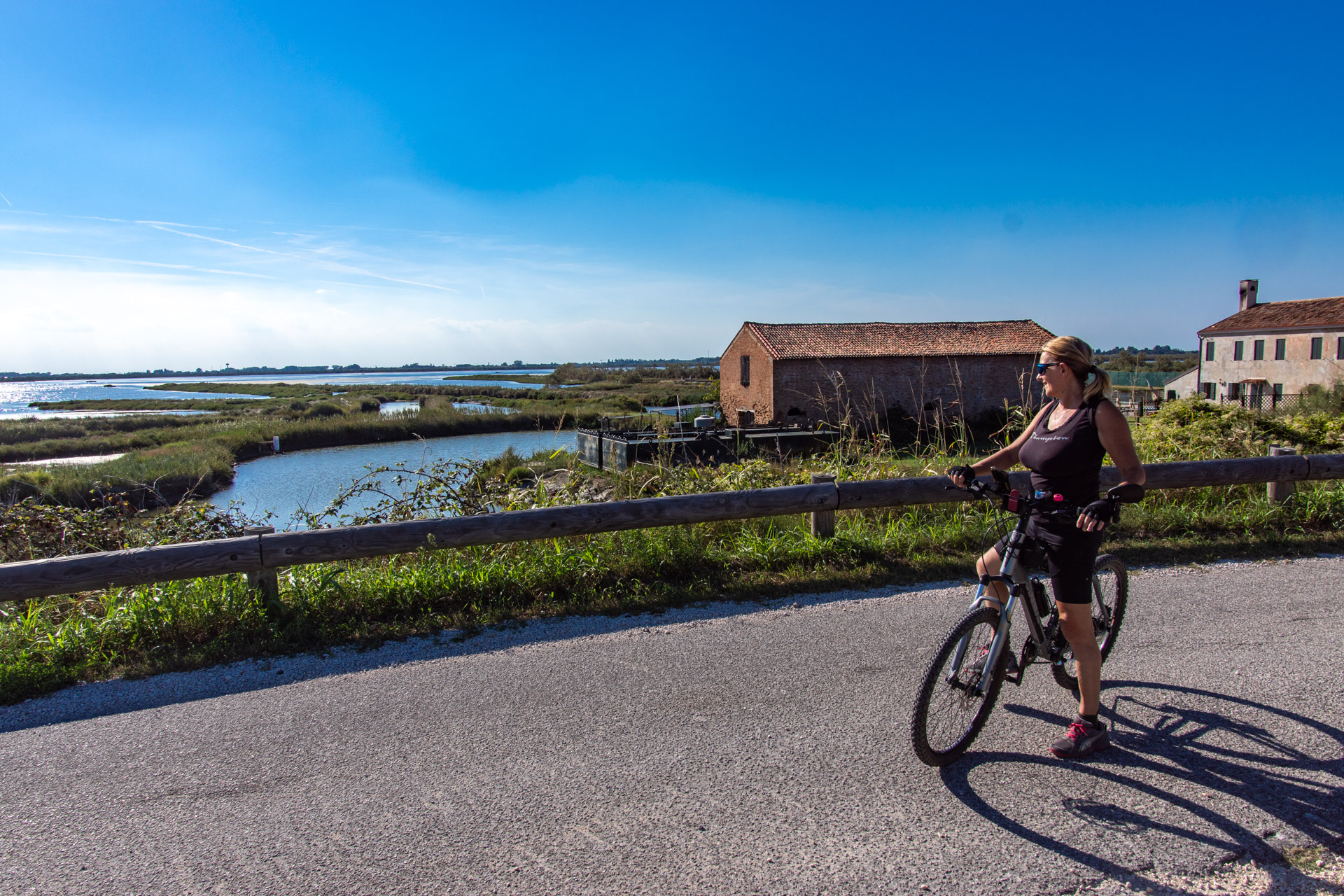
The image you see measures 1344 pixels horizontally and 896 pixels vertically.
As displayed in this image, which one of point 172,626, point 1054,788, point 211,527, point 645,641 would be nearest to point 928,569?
point 645,641

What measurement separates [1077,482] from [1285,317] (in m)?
61.2

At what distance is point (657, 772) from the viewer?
9.93 feet

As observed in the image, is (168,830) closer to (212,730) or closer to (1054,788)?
(212,730)

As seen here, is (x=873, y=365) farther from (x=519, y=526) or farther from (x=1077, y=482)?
(x=1077, y=482)

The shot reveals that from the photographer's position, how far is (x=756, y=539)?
6148 mm

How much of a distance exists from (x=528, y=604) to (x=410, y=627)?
813mm

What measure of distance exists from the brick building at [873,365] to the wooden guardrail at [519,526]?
116ft

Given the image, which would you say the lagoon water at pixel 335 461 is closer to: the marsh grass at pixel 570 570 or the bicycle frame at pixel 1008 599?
the marsh grass at pixel 570 570

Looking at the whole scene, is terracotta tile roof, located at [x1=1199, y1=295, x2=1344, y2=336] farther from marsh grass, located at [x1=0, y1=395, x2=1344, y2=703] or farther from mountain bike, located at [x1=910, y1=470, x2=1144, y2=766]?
mountain bike, located at [x1=910, y1=470, x2=1144, y2=766]

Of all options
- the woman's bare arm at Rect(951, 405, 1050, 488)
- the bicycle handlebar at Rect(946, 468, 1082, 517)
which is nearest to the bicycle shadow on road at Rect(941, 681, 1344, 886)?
the bicycle handlebar at Rect(946, 468, 1082, 517)

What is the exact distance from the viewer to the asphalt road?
8.09ft

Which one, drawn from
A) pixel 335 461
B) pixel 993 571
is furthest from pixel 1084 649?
pixel 335 461

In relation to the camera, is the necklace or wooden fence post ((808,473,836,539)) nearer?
the necklace

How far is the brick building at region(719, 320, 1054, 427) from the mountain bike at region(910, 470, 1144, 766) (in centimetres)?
3914
